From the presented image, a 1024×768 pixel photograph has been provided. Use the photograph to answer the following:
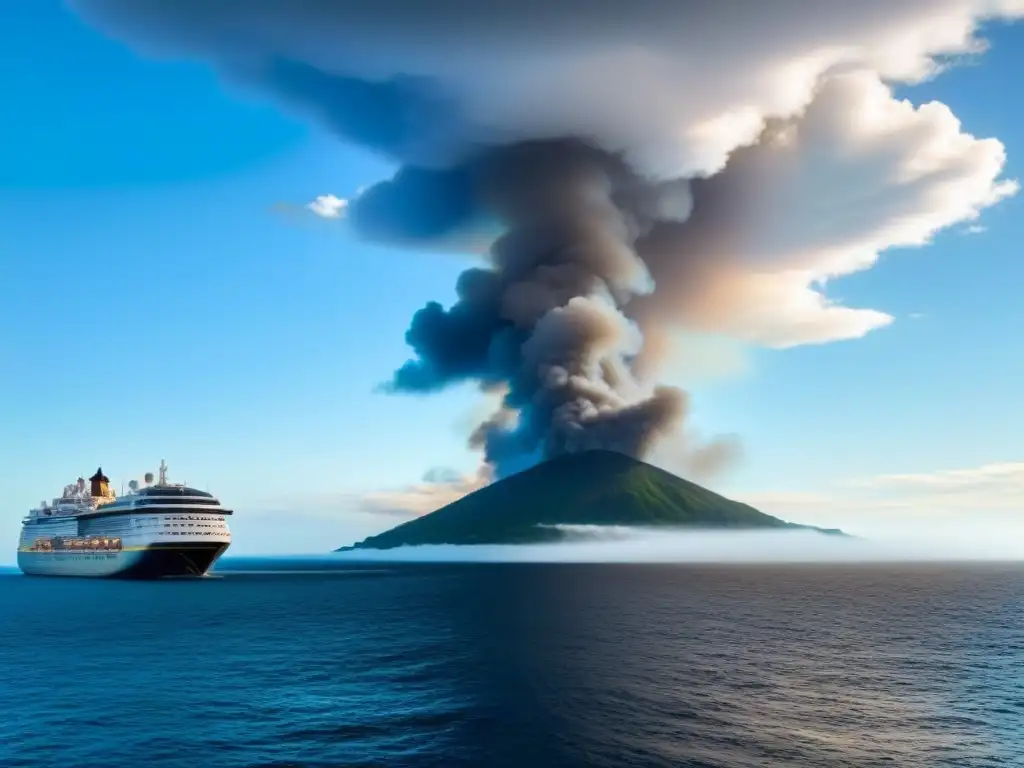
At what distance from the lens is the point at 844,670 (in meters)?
72.9

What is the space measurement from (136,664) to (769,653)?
62.7 m

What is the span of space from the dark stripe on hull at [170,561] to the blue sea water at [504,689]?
63933 mm

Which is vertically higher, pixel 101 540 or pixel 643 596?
pixel 101 540

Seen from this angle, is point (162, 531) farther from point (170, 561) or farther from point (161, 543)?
point (170, 561)

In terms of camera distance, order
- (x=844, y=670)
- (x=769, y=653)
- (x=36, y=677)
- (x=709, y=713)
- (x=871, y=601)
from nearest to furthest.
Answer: (x=709, y=713)
(x=36, y=677)
(x=844, y=670)
(x=769, y=653)
(x=871, y=601)

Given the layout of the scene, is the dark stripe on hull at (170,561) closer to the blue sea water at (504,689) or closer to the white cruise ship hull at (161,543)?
the white cruise ship hull at (161,543)

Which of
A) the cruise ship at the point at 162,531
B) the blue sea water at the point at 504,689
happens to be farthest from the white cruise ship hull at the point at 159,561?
the blue sea water at the point at 504,689

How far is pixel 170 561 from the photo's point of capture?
623 feet

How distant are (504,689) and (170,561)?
152862 mm

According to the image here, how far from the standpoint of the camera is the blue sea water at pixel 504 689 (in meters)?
46.2

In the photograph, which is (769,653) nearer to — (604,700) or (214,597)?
(604,700)

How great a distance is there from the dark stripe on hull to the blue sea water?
63933mm

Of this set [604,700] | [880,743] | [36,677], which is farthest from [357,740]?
[36,677]

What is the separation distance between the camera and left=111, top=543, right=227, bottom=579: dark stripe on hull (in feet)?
609
